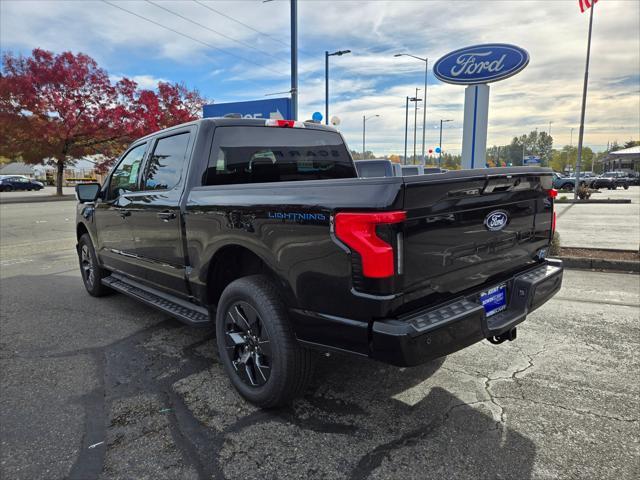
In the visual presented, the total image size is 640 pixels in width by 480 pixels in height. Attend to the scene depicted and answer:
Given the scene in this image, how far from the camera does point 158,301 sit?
4.05 metres

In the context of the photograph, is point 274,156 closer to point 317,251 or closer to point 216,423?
point 317,251

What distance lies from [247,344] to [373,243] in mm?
1316

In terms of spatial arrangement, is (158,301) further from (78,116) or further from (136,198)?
(78,116)

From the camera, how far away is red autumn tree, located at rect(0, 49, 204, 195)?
87.2 ft

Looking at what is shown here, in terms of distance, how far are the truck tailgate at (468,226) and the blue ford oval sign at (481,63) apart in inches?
287

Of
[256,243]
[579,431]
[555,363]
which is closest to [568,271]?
[555,363]

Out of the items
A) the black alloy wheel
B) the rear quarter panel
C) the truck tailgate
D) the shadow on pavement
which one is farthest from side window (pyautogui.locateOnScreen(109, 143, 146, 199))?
the truck tailgate

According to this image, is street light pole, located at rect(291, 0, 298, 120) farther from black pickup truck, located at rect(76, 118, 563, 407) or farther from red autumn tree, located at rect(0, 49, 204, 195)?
red autumn tree, located at rect(0, 49, 204, 195)

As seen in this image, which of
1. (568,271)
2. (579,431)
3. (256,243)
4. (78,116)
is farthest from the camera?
(78,116)

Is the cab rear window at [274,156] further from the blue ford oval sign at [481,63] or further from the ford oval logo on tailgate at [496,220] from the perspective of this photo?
the blue ford oval sign at [481,63]

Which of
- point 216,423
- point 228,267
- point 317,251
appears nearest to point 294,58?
point 228,267

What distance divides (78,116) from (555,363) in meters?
32.0

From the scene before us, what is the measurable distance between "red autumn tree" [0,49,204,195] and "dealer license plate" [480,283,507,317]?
31.0 m

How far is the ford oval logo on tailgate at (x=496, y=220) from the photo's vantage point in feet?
8.69
